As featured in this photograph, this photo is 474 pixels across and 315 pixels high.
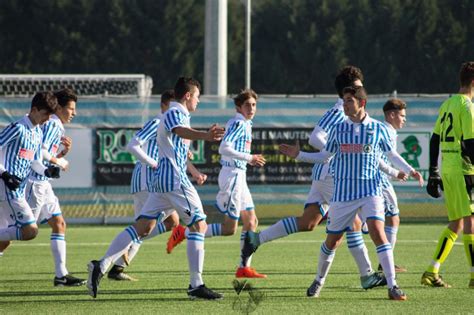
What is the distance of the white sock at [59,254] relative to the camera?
12.3m

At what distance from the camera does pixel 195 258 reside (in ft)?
35.4

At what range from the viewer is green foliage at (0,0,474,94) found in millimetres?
46812

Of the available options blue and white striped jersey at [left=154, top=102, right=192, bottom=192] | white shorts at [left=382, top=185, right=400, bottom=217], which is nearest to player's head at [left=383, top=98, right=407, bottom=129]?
white shorts at [left=382, top=185, right=400, bottom=217]

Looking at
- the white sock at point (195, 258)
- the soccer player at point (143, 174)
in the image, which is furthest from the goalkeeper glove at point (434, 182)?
the soccer player at point (143, 174)

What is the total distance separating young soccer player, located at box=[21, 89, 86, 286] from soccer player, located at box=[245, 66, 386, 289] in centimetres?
203

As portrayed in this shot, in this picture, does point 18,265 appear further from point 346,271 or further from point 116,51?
point 116,51

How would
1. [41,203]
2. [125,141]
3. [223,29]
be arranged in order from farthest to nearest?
[223,29]
[125,141]
[41,203]

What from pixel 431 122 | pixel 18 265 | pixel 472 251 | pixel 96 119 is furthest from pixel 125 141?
pixel 472 251

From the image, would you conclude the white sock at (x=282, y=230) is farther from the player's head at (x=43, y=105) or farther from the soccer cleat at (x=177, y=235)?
the player's head at (x=43, y=105)

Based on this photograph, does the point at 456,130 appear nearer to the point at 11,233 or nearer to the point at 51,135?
the point at 51,135

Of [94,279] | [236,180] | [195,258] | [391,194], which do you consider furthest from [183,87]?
[391,194]

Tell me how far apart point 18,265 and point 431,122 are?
946 cm

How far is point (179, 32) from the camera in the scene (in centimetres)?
4962

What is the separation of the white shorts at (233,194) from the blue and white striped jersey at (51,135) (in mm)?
2097
